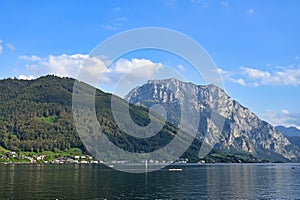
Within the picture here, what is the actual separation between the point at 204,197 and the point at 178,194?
7746 mm

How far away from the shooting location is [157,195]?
9406 centimetres

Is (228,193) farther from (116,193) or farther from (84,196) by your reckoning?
(84,196)

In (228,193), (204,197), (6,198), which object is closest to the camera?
(6,198)

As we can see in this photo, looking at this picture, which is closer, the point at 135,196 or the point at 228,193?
the point at 135,196

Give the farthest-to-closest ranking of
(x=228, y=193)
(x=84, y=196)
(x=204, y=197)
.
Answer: (x=228, y=193) < (x=204, y=197) < (x=84, y=196)

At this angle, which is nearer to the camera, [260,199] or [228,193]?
[260,199]

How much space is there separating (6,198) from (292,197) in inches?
2752

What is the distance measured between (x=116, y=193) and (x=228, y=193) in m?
31.8

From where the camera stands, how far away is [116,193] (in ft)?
311

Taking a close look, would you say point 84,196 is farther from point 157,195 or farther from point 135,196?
point 157,195

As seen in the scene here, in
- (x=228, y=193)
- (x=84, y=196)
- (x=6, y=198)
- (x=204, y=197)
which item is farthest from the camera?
(x=228, y=193)

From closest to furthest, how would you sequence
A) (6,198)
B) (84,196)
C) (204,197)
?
(6,198), (84,196), (204,197)

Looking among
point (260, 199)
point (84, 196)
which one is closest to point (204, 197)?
point (260, 199)

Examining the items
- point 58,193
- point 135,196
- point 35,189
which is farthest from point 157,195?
point 35,189
